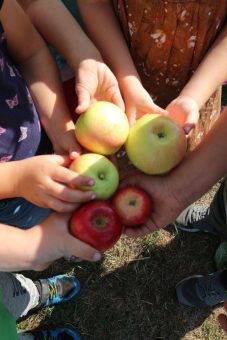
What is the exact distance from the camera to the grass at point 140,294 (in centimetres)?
189

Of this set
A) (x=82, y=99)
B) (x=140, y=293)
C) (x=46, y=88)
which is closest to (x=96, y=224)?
(x=82, y=99)

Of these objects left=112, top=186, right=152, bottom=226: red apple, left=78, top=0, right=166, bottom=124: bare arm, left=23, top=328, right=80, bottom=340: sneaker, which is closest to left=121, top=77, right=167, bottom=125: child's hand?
left=78, top=0, right=166, bottom=124: bare arm

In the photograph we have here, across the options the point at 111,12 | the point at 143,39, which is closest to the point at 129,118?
the point at 143,39

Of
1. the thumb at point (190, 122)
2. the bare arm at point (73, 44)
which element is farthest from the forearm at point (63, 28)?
the thumb at point (190, 122)

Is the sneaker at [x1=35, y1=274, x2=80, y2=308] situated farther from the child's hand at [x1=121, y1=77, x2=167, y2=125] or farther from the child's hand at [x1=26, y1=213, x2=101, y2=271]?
the child's hand at [x1=121, y1=77, x2=167, y2=125]

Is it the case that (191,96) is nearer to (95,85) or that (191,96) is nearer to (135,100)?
(135,100)

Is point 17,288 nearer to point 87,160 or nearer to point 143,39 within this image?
point 87,160

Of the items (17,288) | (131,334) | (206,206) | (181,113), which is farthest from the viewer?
(206,206)

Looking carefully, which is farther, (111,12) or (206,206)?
(206,206)

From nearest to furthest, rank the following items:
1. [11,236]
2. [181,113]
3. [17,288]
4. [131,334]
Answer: [11,236] < [181,113] < [17,288] < [131,334]

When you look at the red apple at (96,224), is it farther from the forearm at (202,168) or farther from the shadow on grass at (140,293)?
the shadow on grass at (140,293)

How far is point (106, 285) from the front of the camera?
199cm

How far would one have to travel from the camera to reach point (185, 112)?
50.2 inches

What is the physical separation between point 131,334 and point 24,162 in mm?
1174
